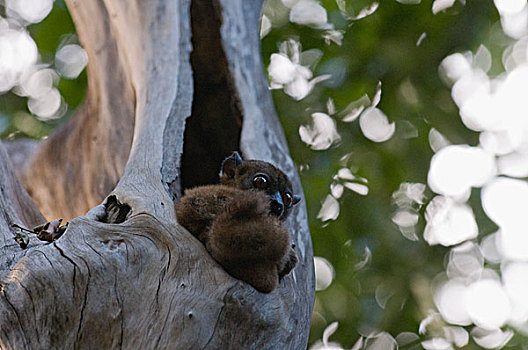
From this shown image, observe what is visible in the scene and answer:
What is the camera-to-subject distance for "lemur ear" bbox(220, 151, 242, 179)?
2.45 metres

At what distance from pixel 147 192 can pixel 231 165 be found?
563 millimetres

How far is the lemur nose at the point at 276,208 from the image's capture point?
2188mm

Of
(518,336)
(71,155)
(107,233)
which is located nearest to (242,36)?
(71,155)

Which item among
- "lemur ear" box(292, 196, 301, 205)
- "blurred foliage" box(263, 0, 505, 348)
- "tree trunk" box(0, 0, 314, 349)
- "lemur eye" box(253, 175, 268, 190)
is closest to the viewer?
"tree trunk" box(0, 0, 314, 349)

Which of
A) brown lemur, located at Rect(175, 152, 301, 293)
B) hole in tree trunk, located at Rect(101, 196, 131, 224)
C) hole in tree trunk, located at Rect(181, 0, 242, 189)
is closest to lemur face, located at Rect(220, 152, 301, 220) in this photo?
brown lemur, located at Rect(175, 152, 301, 293)

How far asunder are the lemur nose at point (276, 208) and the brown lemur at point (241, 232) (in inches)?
7.8

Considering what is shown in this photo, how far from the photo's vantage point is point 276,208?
7.20ft

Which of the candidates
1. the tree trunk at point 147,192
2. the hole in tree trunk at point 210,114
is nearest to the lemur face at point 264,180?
the tree trunk at point 147,192

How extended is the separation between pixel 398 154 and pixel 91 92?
1.89 meters

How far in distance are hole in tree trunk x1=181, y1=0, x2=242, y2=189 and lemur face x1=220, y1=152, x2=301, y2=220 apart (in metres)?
0.43

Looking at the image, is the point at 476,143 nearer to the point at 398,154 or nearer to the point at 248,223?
the point at 398,154

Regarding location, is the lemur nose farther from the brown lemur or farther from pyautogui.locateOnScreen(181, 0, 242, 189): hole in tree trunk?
pyautogui.locateOnScreen(181, 0, 242, 189): hole in tree trunk

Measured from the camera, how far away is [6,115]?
4949 millimetres

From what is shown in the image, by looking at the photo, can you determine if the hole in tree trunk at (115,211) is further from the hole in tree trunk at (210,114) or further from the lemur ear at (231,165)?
the hole in tree trunk at (210,114)
